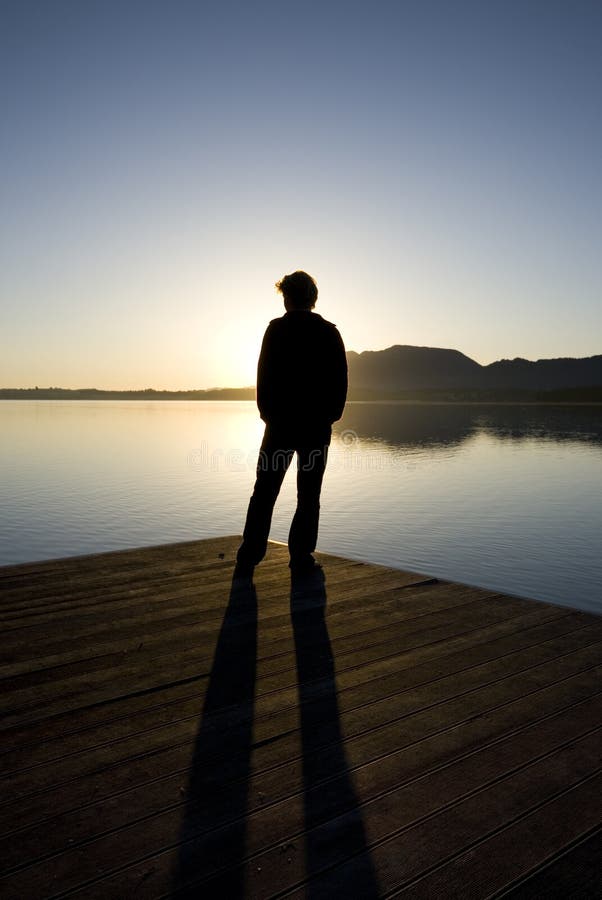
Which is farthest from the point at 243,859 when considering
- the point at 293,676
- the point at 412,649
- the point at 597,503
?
the point at 597,503

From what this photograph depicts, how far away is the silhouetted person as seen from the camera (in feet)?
16.0

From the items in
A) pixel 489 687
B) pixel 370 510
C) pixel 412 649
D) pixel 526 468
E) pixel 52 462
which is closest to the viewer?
pixel 489 687

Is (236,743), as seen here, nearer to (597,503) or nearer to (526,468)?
(597,503)

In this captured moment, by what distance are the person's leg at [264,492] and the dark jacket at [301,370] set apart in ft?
0.57

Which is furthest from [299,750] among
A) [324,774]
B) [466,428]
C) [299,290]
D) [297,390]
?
[466,428]

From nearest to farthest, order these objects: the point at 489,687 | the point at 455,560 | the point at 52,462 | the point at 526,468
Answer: the point at 489,687, the point at 455,560, the point at 526,468, the point at 52,462

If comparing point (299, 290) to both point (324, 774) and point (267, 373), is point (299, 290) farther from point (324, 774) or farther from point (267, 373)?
point (324, 774)

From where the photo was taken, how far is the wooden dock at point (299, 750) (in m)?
1.90

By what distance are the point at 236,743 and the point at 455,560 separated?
8183 mm

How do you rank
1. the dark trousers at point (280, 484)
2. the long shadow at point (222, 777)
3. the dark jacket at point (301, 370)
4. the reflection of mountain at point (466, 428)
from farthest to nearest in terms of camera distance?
the reflection of mountain at point (466, 428)
the dark trousers at point (280, 484)
the dark jacket at point (301, 370)
the long shadow at point (222, 777)

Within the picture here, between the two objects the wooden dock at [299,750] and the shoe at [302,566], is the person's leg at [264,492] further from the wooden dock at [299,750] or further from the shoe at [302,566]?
the wooden dock at [299,750]

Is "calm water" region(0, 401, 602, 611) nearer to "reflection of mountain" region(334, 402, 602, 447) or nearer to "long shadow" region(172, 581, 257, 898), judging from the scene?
"long shadow" region(172, 581, 257, 898)

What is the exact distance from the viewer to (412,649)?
3.59 meters

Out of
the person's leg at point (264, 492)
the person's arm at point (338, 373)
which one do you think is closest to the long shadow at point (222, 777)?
the person's leg at point (264, 492)
